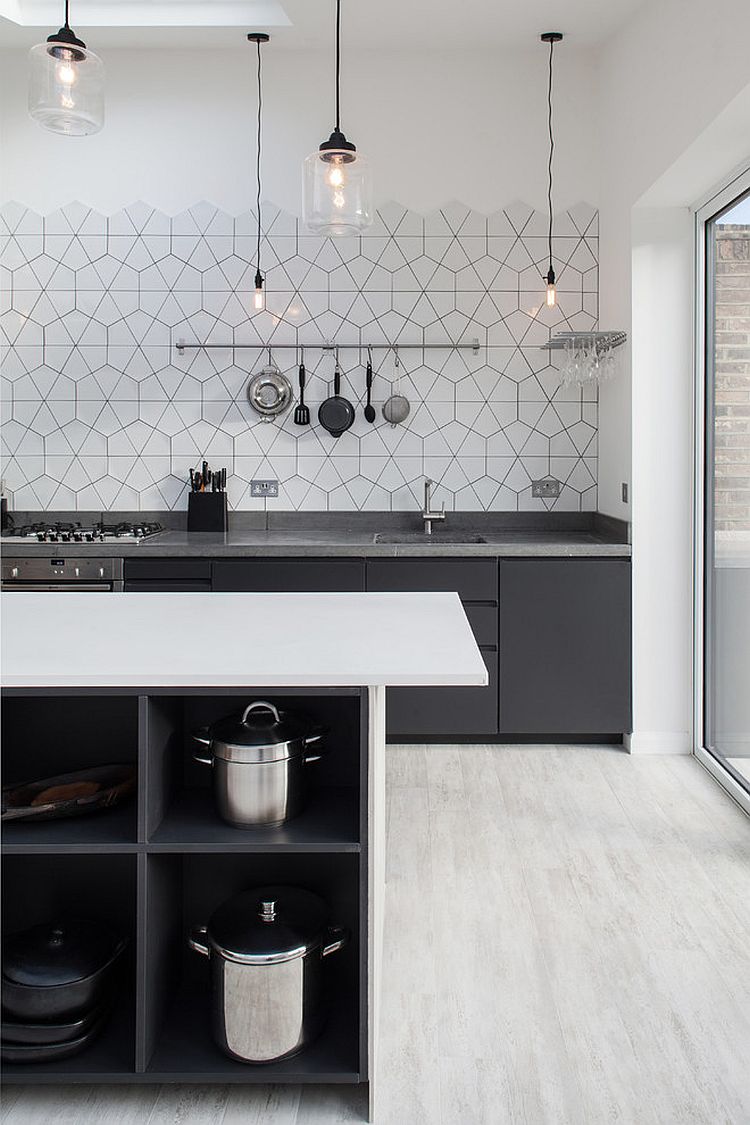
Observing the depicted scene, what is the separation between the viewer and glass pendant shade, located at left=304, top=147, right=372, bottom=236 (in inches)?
94.7

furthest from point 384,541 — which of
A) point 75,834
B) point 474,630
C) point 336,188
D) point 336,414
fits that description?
point 75,834

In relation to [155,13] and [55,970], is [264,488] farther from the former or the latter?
[55,970]

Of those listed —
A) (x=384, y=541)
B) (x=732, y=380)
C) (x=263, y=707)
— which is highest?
(x=732, y=380)

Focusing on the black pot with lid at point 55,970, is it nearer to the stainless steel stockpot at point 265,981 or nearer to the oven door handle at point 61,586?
the stainless steel stockpot at point 265,981

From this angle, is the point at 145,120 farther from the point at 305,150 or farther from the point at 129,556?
the point at 129,556

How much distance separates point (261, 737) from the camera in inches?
79.4

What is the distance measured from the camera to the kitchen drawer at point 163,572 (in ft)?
14.1

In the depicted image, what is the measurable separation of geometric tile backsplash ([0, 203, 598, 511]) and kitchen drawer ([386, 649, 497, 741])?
1.01 meters

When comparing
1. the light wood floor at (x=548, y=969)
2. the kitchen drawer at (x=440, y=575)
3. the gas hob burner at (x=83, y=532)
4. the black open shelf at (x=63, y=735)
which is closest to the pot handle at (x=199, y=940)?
the light wood floor at (x=548, y=969)

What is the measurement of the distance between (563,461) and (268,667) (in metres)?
3.23

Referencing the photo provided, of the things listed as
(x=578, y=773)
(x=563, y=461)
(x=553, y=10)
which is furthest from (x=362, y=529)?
(x=553, y=10)

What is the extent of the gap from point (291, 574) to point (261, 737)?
2.33 meters

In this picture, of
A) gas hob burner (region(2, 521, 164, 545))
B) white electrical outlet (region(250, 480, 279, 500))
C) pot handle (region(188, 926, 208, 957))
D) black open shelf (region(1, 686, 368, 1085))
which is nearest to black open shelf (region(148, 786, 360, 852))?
black open shelf (region(1, 686, 368, 1085))

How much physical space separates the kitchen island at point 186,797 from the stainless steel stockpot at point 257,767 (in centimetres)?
4
